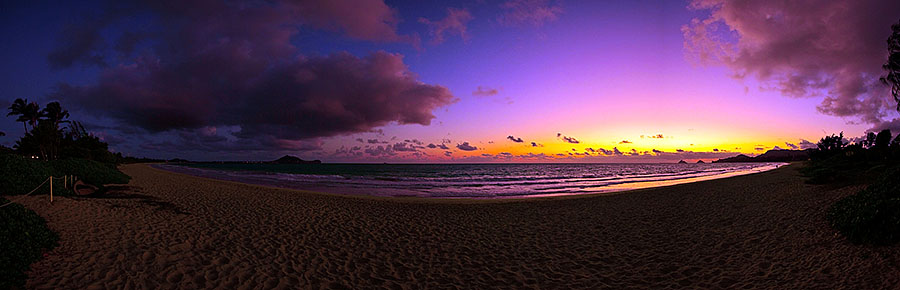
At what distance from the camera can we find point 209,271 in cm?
669

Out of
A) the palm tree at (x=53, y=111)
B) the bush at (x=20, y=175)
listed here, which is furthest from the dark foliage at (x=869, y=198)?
the palm tree at (x=53, y=111)

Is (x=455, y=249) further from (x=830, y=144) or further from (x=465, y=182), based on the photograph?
(x=465, y=182)

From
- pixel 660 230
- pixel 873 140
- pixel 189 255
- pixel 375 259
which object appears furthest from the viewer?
pixel 873 140

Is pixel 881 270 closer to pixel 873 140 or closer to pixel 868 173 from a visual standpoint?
pixel 868 173

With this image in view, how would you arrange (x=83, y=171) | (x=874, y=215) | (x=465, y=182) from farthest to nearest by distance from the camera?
(x=465, y=182), (x=83, y=171), (x=874, y=215)

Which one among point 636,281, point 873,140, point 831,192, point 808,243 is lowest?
point 636,281

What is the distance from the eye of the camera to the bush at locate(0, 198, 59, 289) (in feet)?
17.4

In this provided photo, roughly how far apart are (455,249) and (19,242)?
887 cm

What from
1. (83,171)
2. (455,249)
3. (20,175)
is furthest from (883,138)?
(83,171)

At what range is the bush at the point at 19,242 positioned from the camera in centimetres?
530

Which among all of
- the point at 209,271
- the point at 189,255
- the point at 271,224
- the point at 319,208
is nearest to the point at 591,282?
the point at 209,271

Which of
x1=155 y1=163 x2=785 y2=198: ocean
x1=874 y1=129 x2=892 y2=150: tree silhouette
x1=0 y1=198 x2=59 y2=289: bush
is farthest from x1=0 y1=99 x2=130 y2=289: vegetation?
x1=874 y1=129 x2=892 y2=150: tree silhouette

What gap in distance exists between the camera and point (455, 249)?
9.06 meters

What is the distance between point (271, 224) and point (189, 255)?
3.92 metres
